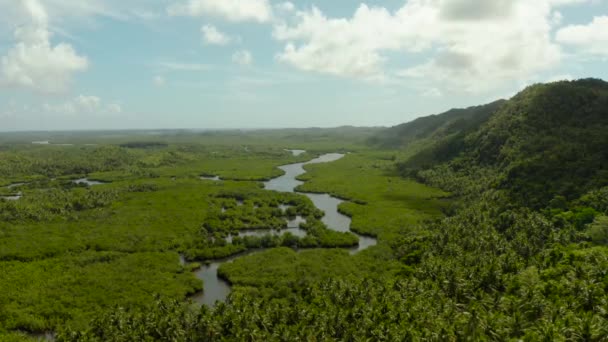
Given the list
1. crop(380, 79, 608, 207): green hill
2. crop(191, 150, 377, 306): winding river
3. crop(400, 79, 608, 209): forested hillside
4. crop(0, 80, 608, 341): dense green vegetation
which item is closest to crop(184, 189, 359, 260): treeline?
crop(0, 80, 608, 341): dense green vegetation

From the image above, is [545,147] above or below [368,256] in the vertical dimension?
above

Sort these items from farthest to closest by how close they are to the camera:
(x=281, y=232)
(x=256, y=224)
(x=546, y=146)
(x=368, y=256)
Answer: (x=546, y=146) < (x=256, y=224) < (x=281, y=232) < (x=368, y=256)

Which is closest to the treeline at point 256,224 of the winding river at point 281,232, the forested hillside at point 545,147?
the winding river at point 281,232

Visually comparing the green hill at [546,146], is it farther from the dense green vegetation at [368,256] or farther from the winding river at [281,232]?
the winding river at [281,232]

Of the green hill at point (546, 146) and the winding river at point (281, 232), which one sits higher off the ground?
the green hill at point (546, 146)

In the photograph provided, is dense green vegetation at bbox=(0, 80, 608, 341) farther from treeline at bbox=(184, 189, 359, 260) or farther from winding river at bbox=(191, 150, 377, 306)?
winding river at bbox=(191, 150, 377, 306)

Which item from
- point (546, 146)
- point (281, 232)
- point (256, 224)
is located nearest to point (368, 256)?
point (281, 232)

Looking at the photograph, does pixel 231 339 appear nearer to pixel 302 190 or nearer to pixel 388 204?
pixel 388 204

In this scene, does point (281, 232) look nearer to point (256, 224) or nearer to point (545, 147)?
point (256, 224)

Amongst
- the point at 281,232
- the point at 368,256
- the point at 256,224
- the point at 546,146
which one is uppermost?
the point at 546,146

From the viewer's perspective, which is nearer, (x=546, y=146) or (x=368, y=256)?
(x=368, y=256)
